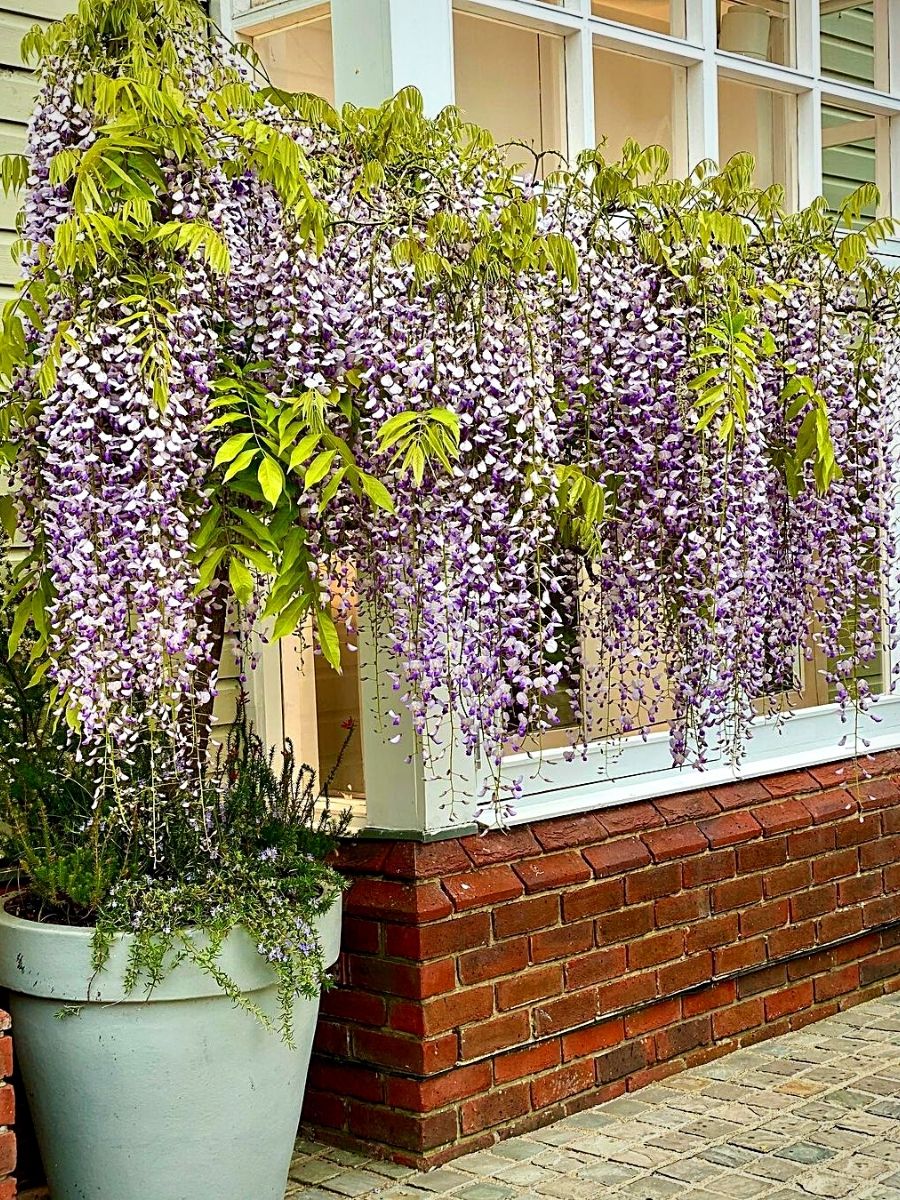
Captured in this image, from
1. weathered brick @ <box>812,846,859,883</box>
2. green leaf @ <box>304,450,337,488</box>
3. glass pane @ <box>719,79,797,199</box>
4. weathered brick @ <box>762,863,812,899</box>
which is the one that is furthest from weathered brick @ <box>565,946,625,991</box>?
glass pane @ <box>719,79,797,199</box>

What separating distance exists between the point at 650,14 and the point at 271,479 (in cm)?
201

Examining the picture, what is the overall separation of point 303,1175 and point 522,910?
750mm

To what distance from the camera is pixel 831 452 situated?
340 centimetres

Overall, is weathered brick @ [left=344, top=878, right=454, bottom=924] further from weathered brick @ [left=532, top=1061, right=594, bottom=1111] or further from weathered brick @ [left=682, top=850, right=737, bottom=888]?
weathered brick @ [left=682, top=850, right=737, bottom=888]

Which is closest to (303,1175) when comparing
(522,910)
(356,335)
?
(522,910)

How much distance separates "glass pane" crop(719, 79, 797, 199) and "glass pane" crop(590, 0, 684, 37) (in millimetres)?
345

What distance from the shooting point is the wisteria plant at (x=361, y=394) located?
267 centimetres

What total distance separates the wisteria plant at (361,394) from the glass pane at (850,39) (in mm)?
1507

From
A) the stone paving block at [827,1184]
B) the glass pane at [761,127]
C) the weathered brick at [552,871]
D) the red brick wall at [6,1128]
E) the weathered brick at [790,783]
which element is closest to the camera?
the red brick wall at [6,1128]

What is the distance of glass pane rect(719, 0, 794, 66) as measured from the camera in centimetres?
425

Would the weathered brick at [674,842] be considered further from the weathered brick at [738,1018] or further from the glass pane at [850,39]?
the glass pane at [850,39]

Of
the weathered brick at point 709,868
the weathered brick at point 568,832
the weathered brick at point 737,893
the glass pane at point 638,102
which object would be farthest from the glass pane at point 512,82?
the weathered brick at point 737,893

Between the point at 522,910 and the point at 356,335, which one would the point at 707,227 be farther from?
the point at 522,910

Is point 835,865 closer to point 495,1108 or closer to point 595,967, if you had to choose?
point 595,967
